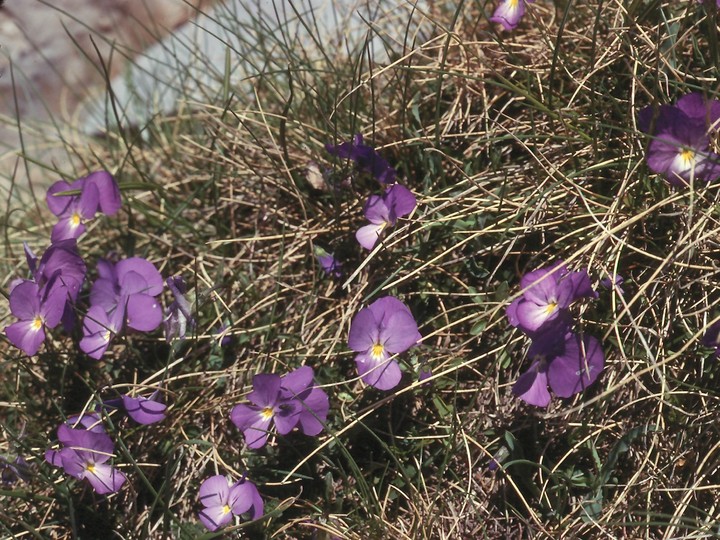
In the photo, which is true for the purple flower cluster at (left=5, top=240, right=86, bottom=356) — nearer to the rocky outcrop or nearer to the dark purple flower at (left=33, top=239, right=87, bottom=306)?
the dark purple flower at (left=33, top=239, right=87, bottom=306)

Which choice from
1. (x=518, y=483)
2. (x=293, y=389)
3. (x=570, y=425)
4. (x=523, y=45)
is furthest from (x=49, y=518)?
(x=523, y=45)

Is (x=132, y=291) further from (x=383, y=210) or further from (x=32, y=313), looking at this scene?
(x=383, y=210)

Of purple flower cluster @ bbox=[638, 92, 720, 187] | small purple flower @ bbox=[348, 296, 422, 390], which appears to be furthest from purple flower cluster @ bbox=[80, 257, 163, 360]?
purple flower cluster @ bbox=[638, 92, 720, 187]

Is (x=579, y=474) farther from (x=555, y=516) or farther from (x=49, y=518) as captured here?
(x=49, y=518)

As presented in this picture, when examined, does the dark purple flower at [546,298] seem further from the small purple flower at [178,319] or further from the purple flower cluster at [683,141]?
the small purple flower at [178,319]

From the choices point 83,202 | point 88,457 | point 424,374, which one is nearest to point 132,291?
point 83,202

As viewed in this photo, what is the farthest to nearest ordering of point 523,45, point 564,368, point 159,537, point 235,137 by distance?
point 235,137 < point 523,45 < point 159,537 < point 564,368
